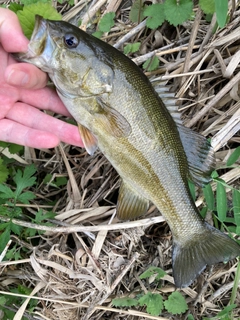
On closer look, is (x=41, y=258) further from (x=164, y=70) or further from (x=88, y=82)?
(x=164, y=70)

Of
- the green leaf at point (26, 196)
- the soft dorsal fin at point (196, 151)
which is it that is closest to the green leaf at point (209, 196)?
the soft dorsal fin at point (196, 151)

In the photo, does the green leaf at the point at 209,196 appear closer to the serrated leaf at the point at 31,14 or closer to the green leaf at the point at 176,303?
the green leaf at the point at 176,303

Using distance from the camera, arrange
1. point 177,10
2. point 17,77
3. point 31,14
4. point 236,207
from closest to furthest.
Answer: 1. point 17,77
2. point 236,207
3. point 31,14
4. point 177,10

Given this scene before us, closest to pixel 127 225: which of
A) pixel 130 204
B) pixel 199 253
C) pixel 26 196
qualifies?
pixel 130 204

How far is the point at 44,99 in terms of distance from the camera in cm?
308

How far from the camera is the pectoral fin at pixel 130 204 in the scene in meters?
3.01

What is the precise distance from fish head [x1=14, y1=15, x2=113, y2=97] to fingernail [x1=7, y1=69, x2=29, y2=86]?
0.55 feet

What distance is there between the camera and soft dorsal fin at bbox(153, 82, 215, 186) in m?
2.91

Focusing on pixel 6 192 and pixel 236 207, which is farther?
pixel 6 192

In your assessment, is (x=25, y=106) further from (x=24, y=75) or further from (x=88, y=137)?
(x=88, y=137)

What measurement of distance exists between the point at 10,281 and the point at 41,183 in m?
0.92

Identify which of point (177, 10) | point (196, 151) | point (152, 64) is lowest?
point (196, 151)

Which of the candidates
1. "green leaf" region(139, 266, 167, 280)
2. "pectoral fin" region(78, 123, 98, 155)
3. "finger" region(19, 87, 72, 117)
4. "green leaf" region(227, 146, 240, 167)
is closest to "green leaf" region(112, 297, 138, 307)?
"green leaf" region(139, 266, 167, 280)

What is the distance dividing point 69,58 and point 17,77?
0.40 m
